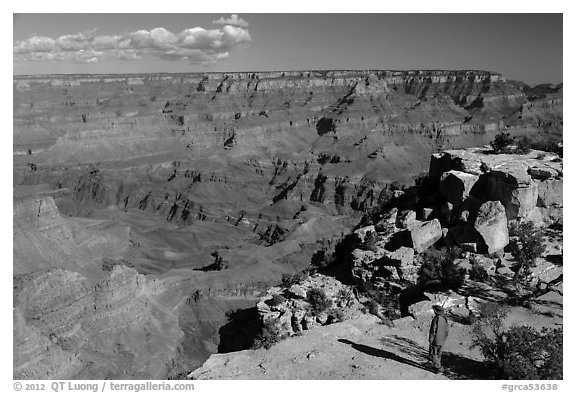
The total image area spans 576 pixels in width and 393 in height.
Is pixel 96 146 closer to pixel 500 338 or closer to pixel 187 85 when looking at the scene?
pixel 187 85

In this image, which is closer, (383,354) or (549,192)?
(383,354)

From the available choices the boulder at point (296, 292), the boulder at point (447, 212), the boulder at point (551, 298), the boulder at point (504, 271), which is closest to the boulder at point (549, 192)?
the boulder at point (447, 212)

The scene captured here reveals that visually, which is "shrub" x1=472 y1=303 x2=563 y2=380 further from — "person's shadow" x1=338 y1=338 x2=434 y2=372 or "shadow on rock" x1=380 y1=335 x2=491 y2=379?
"person's shadow" x1=338 y1=338 x2=434 y2=372

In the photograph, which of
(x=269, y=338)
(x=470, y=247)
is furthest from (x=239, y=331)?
(x=470, y=247)

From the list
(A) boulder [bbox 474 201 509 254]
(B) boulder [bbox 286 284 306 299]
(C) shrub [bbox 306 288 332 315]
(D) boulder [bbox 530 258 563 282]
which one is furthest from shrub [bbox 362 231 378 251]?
(D) boulder [bbox 530 258 563 282]

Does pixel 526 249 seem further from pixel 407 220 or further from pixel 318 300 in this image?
pixel 318 300

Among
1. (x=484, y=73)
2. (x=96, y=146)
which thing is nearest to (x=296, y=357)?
(x=96, y=146)

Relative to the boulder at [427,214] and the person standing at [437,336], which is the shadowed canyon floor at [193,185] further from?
the boulder at [427,214]

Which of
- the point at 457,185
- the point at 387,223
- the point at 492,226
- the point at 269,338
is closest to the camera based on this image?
the point at 269,338
